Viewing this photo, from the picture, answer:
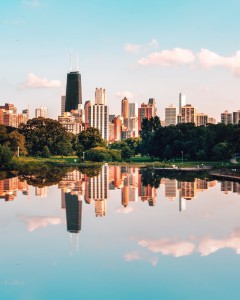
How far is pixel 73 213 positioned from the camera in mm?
23859

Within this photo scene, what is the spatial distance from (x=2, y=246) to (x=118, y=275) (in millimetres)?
5174

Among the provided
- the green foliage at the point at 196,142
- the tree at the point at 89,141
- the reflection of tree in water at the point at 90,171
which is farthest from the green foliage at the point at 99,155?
the reflection of tree in water at the point at 90,171

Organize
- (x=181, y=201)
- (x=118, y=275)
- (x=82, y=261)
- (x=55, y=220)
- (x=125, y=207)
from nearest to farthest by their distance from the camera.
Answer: (x=118, y=275) < (x=82, y=261) < (x=55, y=220) < (x=125, y=207) < (x=181, y=201)

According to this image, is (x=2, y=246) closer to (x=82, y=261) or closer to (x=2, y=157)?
(x=82, y=261)

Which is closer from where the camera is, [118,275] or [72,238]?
[118,275]

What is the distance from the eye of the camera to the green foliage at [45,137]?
4040 inches

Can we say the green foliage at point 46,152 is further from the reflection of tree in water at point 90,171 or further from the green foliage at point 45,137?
the reflection of tree in water at point 90,171

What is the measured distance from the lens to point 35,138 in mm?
101938

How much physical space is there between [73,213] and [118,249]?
25.8 feet

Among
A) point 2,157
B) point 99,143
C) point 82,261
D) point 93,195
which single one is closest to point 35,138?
point 99,143

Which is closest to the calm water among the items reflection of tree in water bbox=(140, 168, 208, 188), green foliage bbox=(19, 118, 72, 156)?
reflection of tree in water bbox=(140, 168, 208, 188)

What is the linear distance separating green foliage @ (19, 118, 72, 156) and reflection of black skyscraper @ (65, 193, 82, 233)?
237 feet

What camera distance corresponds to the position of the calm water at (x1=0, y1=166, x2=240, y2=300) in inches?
483

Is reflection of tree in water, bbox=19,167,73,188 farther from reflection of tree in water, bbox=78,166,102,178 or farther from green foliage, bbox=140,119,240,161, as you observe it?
green foliage, bbox=140,119,240,161
